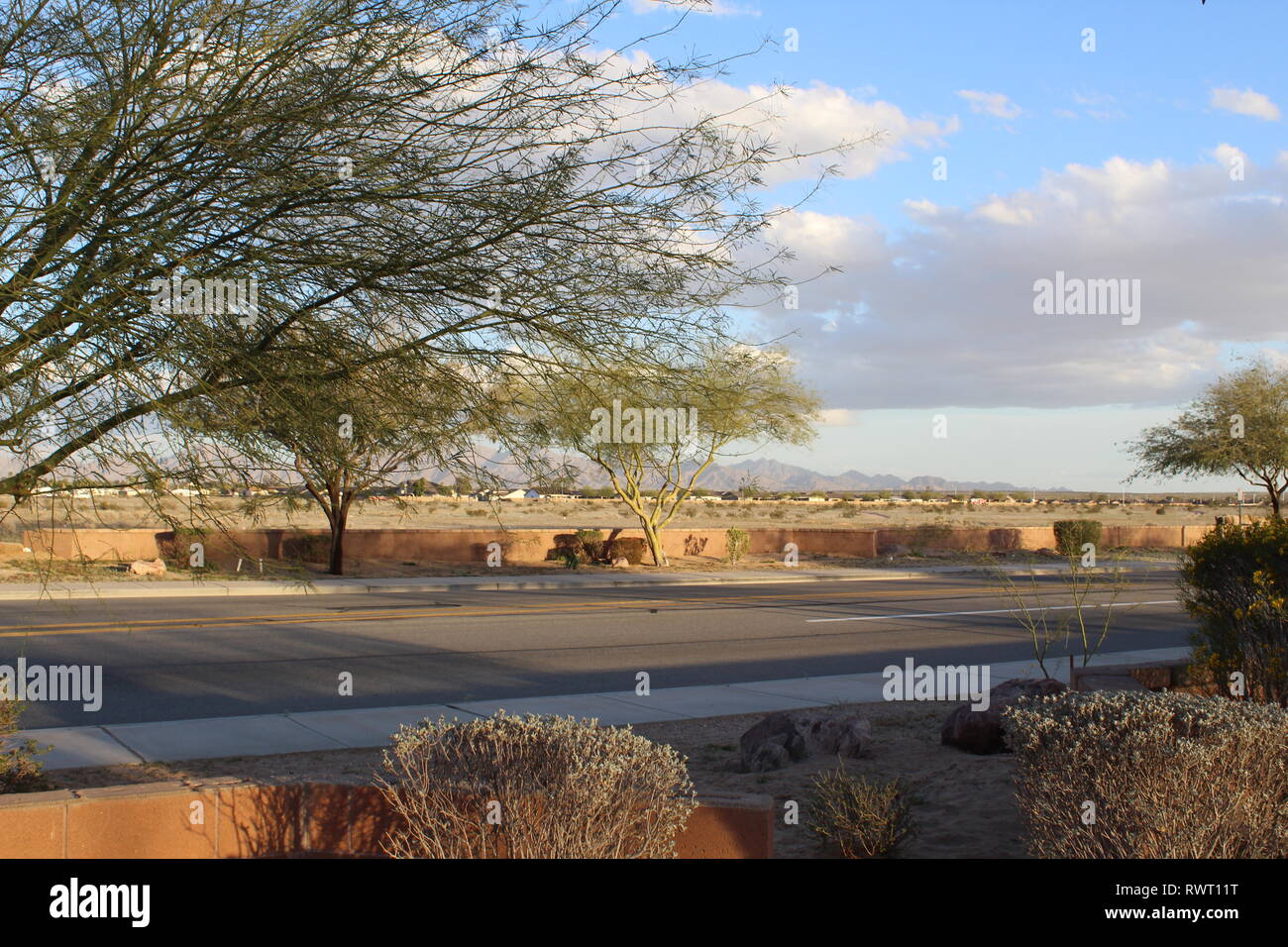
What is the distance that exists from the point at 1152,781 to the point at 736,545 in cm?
2819

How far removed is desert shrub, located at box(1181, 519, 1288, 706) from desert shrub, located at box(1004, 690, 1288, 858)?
267 centimetres

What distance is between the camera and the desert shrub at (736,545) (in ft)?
108

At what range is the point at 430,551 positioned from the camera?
3078 centimetres

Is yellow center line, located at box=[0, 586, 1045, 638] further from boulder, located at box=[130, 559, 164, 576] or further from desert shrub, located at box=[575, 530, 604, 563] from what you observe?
desert shrub, located at box=[575, 530, 604, 563]

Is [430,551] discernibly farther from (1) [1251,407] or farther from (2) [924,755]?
(1) [1251,407]

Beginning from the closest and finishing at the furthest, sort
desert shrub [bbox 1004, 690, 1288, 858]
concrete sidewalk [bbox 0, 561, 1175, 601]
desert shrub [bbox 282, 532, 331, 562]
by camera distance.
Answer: desert shrub [bbox 1004, 690, 1288, 858]
concrete sidewalk [bbox 0, 561, 1175, 601]
desert shrub [bbox 282, 532, 331, 562]

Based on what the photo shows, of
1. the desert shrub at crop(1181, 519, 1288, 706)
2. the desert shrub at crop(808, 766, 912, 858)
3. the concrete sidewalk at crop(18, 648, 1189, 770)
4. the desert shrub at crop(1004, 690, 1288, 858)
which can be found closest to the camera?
the desert shrub at crop(1004, 690, 1288, 858)

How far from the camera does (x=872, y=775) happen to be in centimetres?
786
